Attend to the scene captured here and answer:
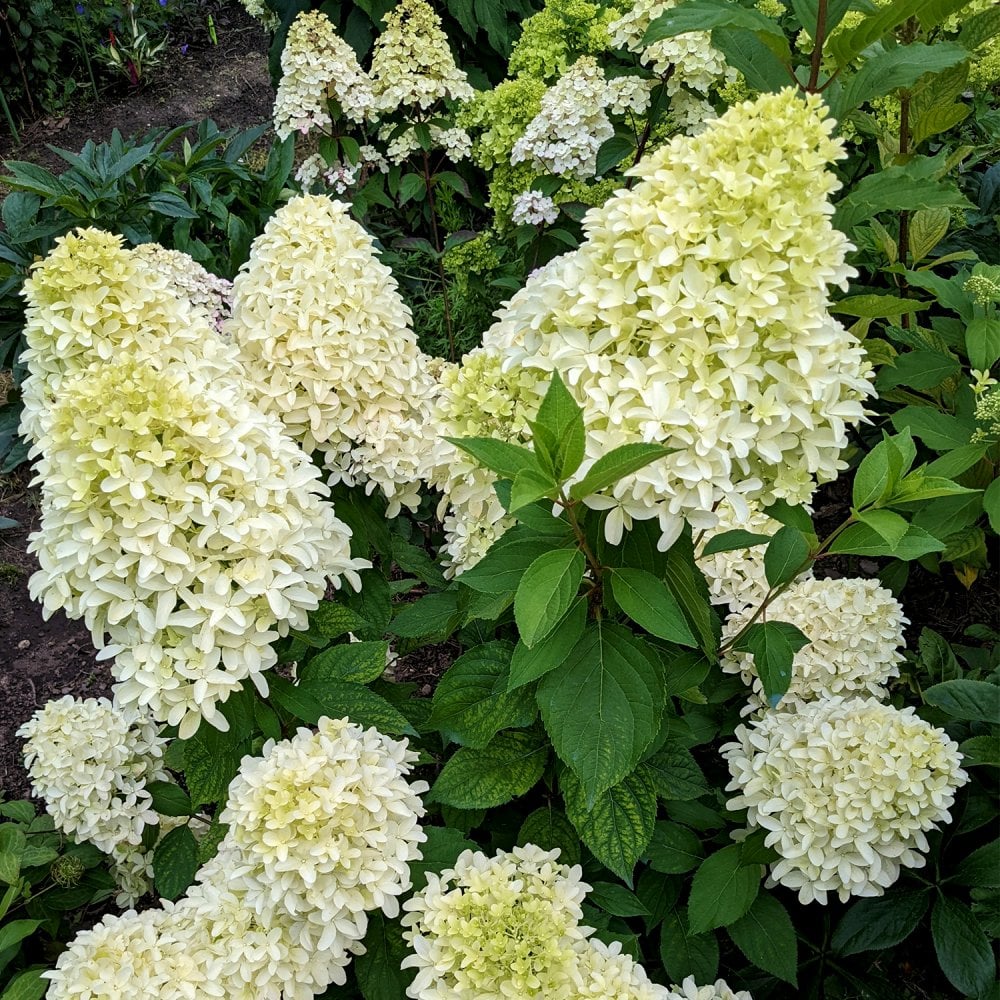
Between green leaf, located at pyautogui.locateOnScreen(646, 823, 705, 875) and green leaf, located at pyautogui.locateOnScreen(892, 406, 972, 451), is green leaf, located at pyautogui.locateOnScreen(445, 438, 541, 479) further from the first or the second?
green leaf, located at pyautogui.locateOnScreen(892, 406, 972, 451)

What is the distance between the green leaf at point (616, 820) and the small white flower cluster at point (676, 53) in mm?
2219

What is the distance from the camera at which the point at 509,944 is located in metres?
1.34

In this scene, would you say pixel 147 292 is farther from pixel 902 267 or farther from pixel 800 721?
pixel 902 267

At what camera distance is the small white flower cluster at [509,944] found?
4.37 ft

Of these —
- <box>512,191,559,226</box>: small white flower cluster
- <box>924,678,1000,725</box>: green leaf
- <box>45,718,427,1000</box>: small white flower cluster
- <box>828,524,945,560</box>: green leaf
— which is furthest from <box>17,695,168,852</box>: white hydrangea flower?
<box>512,191,559,226</box>: small white flower cluster

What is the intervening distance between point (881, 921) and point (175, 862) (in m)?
1.55

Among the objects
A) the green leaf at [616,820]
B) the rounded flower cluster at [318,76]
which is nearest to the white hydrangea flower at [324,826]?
the green leaf at [616,820]

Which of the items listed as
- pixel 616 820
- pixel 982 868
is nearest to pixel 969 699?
pixel 982 868

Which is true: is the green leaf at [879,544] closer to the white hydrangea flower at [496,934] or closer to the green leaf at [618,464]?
the green leaf at [618,464]

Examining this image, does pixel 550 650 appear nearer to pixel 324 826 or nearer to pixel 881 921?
pixel 324 826

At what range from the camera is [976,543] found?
2.32 meters

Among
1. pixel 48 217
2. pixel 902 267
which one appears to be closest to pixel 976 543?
pixel 902 267

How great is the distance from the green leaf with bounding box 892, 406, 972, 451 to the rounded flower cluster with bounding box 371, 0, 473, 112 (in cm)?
224

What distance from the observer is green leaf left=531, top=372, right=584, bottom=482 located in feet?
3.90
